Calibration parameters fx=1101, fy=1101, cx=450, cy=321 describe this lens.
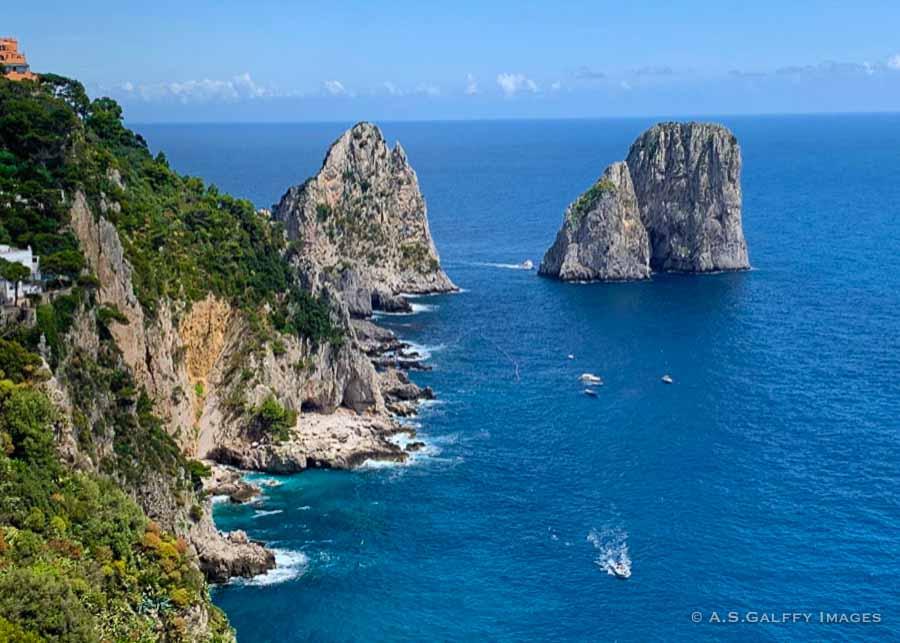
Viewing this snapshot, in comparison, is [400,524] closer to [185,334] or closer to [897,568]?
[185,334]

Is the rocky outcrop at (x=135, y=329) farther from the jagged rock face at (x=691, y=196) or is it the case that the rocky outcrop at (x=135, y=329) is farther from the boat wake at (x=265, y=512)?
the jagged rock face at (x=691, y=196)

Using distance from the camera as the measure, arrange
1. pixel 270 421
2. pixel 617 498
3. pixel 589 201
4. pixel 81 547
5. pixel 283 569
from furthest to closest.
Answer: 1. pixel 589 201
2. pixel 270 421
3. pixel 617 498
4. pixel 283 569
5. pixel 81 547

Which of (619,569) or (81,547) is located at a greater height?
(81,547)

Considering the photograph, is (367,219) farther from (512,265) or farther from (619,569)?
(619,569)

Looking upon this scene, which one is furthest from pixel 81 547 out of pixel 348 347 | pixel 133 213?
pixel 348 347

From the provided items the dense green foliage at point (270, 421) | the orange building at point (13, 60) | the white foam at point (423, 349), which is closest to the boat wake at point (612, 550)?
the dense green foliage at point (270, 421)

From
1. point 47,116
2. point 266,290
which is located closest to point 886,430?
point 266,290

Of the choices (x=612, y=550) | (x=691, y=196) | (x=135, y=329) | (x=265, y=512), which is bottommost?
(x=265, y=512)
